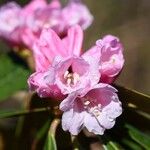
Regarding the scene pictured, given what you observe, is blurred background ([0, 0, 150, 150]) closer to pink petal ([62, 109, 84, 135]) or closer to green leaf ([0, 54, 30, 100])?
green leaf ([0, 54, 30, 100])

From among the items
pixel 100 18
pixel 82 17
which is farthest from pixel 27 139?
pixel 100 18

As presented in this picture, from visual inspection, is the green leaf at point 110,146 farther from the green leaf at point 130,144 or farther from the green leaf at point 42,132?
the green leaf at point 42,132

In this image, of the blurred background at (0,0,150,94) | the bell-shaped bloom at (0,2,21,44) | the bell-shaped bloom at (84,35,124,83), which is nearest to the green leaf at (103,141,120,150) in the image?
the bell-shaped bloom at (84,35,124,83)

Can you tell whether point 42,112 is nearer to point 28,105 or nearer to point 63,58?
point 28,105

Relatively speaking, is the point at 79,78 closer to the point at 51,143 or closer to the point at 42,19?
the point at 51,143

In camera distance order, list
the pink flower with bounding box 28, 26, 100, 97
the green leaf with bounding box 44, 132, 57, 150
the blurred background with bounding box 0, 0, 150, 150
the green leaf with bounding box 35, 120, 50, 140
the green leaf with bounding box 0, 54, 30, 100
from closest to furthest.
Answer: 1. the pink flower with bounding box 28, 26, 100, 97
2. the green leaf with bounding box 44, 132, 57, 150
3. the green leaf with bounding box 35, 120, 50, 140
4. the green leaf with bounding box 0, 54, 30, 100
5. the blurred background with bounding box 0, 0, 150, 150

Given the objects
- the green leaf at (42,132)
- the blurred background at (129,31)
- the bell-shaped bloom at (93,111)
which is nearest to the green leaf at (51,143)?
the bell-shaped bloom at (93,111)

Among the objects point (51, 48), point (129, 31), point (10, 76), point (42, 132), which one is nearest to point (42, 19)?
point (10, 76)
